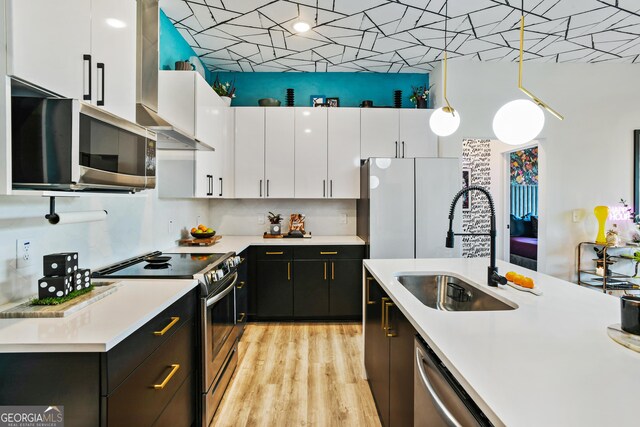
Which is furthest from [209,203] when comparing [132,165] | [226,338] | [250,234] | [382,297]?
[382,297]

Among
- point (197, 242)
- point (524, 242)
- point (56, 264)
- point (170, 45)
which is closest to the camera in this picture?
point (56, 264)

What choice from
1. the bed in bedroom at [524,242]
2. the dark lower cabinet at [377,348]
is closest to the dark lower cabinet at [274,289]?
the dark lower cabinet at [377,348]

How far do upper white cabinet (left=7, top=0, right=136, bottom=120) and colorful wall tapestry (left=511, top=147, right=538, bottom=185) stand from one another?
22.7ft

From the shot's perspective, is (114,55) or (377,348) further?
(377,348)

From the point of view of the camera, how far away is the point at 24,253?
1.54 meters

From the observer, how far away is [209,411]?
1968mm

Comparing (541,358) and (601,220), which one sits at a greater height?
(601,220)

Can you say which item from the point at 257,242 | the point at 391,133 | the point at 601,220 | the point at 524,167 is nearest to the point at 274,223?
the point at 257,242

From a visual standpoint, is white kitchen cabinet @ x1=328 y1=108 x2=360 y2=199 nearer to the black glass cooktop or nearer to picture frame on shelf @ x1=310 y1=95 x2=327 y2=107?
picture frame on shelf @ x1=310 y1=95 x2=327 y2=107

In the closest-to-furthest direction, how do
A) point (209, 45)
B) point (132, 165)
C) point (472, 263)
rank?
1. point (132, 165)
2. point (472, 263)
3. point (209, 45)

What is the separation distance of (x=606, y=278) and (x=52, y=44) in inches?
198

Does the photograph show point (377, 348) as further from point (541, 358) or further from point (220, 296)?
point (541, 358)

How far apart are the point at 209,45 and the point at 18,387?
10.8ft

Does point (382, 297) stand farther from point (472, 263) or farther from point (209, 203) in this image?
point (209, 203)
